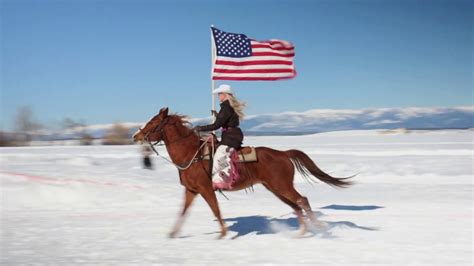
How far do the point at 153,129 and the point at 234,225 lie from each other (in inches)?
114

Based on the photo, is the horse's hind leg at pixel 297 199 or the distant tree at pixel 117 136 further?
the distant tree at pixel 117 136

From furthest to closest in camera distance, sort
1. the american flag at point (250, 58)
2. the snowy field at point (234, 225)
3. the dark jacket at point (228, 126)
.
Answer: the american flag at point (250, 58) → the dark jacket at point (228, 126) → the snowy field at point (234, 225)

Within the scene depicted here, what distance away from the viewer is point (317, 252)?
7.22m

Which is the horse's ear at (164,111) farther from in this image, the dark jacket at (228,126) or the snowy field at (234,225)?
the snowy field at (234,225)

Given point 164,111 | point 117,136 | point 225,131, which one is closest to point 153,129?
point 164,111

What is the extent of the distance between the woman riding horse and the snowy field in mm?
1189

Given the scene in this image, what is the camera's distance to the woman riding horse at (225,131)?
26.7 feet

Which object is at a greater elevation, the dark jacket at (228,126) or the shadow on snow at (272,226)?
the dark jacket at (228,126)

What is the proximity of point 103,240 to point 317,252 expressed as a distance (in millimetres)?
3825

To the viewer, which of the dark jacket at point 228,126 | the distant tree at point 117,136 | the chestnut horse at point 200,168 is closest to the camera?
the dark jacket at point 228,126

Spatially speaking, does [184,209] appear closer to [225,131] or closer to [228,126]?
[225,131]

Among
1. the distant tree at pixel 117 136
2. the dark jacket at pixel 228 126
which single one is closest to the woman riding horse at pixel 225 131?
the dark jacket at pixel 228 126

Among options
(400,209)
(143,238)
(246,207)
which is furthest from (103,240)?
(400,209)

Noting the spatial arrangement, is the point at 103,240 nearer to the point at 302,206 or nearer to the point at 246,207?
the point at 302,206
